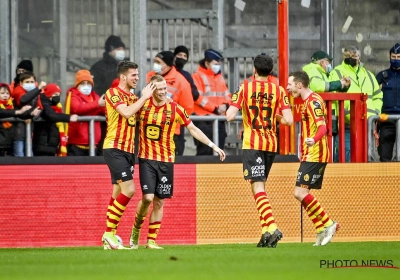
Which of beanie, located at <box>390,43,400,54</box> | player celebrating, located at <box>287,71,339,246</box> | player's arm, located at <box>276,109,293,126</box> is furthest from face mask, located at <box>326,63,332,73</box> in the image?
player's arm, located at <box>276,109,293,126</box>

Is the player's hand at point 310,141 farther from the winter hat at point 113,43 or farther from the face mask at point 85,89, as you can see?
the winter hat at point 113,43

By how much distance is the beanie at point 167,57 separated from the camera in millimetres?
16281

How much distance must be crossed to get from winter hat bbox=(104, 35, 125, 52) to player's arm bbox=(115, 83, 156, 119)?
9.11 ft

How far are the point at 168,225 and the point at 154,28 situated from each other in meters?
2.83

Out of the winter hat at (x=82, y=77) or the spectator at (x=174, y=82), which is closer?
the winter hat at (x=82, y=77)

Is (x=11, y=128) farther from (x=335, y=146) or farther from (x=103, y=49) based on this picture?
(x=335, y=146)

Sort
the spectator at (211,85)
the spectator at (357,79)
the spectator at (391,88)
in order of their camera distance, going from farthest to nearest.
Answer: the spectator at (211,85), the spectator at (357,79), the spectator at (391,88)

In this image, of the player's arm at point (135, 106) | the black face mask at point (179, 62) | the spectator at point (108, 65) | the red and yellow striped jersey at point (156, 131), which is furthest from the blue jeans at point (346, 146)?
the player's arm at point (135, 106)

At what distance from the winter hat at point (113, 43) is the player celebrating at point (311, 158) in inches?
118

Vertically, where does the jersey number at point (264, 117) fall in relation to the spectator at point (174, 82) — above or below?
below

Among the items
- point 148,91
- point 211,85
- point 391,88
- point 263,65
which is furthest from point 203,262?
point 391,88

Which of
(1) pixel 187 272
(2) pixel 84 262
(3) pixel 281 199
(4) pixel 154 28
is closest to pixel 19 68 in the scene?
(4) pixel 154 28

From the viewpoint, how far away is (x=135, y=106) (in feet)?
44.3

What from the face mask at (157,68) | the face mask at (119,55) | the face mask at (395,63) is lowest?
the face mask at (157,68)
